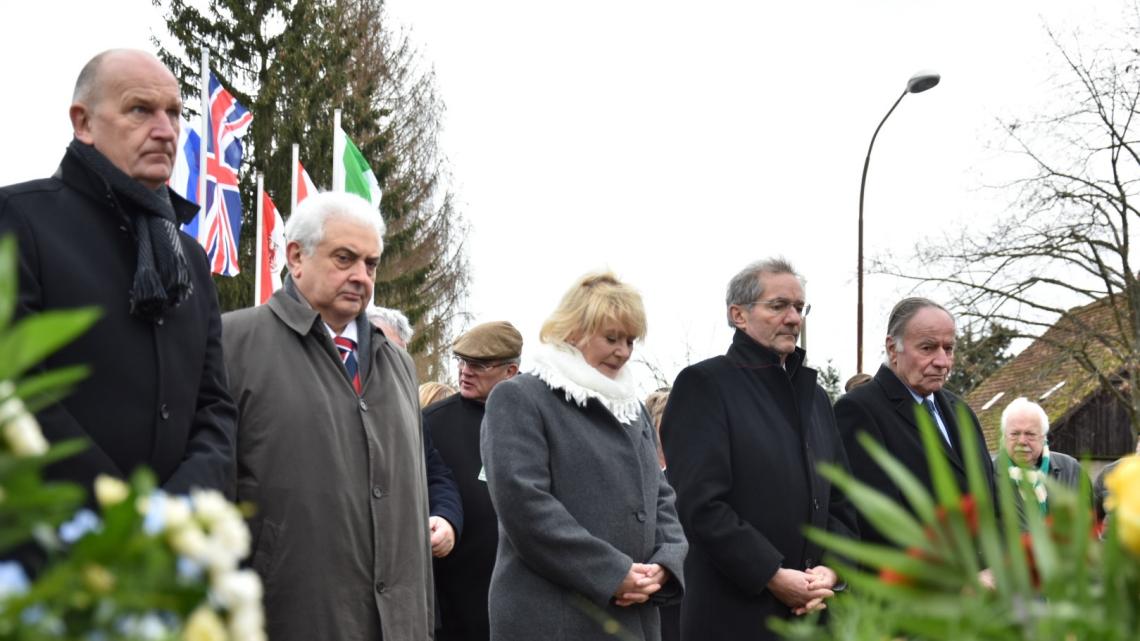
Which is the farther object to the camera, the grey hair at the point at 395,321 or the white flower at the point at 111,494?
the grey hair at the point at 395,321

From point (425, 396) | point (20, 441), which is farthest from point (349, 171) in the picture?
point (20, 441)

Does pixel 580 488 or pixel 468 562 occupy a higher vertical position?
pixel 580 488

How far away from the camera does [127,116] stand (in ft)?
10.8

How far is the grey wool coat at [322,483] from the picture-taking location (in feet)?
12.5

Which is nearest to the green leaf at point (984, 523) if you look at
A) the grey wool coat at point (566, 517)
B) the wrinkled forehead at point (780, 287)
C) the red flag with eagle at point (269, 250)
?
the grey wool coat at point (566, 517)

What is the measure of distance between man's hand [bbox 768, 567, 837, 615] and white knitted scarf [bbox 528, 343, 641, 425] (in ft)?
2.65

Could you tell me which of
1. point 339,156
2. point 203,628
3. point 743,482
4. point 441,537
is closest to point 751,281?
point 743,482

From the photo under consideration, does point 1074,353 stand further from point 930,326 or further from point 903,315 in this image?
point 930,326

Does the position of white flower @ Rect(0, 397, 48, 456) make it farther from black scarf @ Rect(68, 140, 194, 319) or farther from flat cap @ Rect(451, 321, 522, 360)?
flat cap @ Rect(451, 321, 522, 360)

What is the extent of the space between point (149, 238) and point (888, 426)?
11.3 ft

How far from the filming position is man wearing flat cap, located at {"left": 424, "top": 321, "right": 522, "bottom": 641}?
567 centimetres

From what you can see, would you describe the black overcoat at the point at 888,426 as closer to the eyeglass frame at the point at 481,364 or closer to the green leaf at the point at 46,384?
the eyeglass frame at the point at 481,364

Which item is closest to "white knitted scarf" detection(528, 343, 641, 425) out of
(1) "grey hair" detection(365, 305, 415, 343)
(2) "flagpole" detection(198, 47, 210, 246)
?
(1) "grey hair" detection(365, 305, 415, 343)

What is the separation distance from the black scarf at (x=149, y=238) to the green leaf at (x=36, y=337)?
2.49 metres
